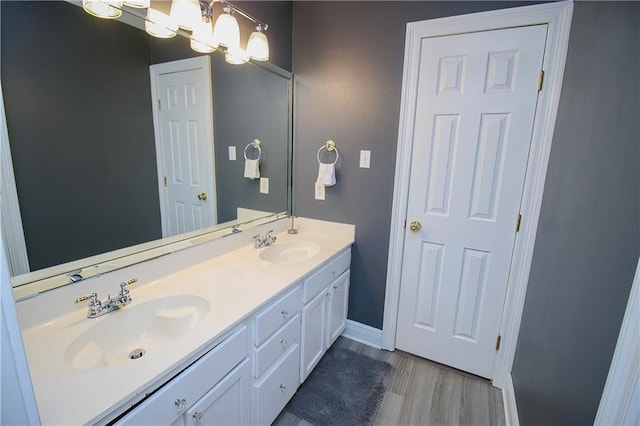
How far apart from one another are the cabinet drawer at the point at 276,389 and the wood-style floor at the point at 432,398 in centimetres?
17

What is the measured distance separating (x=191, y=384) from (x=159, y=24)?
4.63 feet

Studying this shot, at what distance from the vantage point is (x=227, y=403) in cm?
110

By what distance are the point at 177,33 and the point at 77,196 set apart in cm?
83

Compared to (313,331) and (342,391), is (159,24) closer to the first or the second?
(313,331)

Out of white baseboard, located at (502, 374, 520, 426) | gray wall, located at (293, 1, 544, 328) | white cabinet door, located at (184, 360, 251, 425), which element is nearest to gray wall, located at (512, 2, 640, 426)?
white baseboard, located at (502, 374, 520, 426)

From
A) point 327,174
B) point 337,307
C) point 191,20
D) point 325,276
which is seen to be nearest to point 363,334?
point 337,307

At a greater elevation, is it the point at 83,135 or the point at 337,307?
the point at 83,135

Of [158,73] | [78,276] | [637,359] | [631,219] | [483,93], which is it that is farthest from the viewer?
[483,93]

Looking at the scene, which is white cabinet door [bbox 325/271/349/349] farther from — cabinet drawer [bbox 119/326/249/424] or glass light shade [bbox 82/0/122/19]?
glass light shade [bbox 82/0/122/19]

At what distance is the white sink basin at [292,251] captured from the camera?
6.47 feet

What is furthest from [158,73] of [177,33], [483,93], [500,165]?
[500,165]

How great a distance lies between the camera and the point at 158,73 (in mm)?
1319

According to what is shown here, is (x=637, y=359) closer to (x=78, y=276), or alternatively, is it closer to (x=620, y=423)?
(x=620, y=423)

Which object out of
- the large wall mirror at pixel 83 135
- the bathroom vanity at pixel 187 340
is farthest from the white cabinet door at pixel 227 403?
the large wall mirror at pixel 83 135
